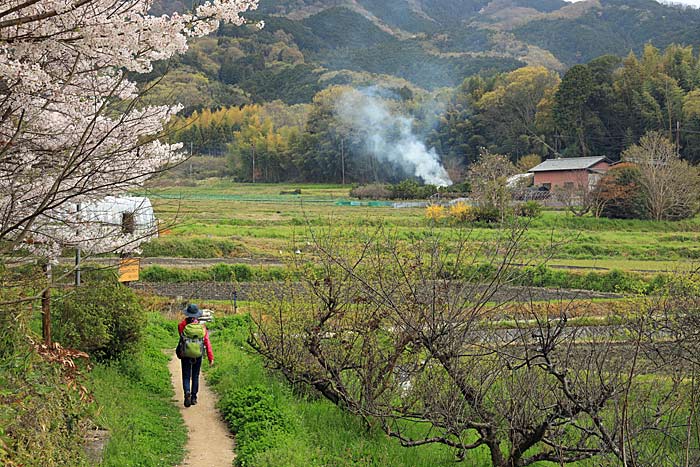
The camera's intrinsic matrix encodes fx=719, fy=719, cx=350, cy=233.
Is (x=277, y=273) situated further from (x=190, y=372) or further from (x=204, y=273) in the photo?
(x=190, y=372)

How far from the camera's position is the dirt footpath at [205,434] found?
286 inches

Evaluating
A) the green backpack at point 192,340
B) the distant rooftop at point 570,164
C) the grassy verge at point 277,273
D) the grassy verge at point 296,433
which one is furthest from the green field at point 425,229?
the green backpack at point 192,340

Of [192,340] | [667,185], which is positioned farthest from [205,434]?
[667,185]

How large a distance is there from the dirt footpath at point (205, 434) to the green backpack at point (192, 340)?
2.39ft

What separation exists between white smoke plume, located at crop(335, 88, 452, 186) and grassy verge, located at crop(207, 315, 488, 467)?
60.9 metres

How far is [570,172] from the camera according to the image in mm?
52188

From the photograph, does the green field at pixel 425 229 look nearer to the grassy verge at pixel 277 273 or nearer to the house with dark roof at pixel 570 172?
the grassy verge at pixel 277 273

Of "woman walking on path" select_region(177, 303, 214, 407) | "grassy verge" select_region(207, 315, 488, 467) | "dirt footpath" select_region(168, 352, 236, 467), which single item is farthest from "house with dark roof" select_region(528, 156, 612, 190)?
"woman walking on path" select_region(177, 303, 214, 407)

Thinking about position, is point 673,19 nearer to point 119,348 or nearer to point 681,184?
point 681,184

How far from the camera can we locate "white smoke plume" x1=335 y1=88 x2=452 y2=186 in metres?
73.2

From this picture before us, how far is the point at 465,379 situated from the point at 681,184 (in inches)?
1531

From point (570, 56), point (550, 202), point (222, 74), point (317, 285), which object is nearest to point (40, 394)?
point (317, 285)

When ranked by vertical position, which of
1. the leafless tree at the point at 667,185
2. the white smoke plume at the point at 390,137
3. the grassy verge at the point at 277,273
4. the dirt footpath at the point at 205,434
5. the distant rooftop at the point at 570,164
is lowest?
the grassy verge at the point at 277,273

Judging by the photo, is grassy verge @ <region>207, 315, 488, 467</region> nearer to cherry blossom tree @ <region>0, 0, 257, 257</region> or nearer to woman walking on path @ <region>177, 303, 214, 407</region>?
woman walking on path @ <region>177, 303, 214, 407</region>
